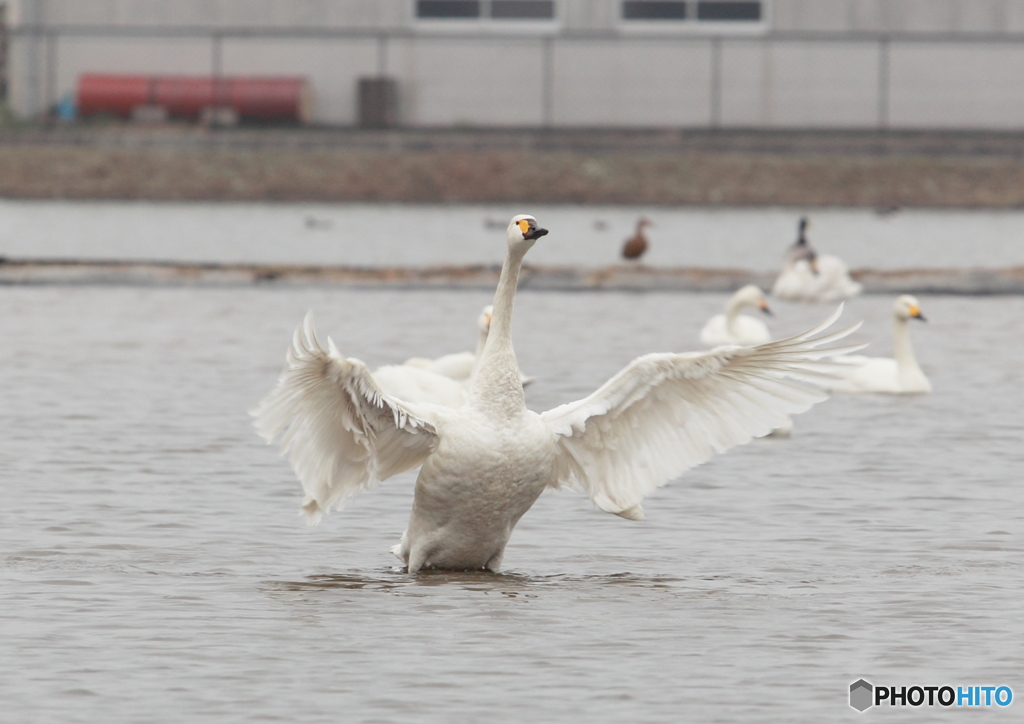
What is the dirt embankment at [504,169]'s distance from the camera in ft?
125

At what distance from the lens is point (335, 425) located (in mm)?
8141

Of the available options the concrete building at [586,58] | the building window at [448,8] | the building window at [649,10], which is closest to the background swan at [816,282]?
the concrete building at [586,58]

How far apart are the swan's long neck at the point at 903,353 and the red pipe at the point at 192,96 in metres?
27.5

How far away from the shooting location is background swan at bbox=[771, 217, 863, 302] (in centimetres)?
2170

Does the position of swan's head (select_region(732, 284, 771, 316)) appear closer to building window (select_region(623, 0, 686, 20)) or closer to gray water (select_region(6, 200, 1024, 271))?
gray water (select_region(6, 200, 1024, 271))

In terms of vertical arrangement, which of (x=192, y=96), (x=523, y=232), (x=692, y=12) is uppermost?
(x=692, y=12)

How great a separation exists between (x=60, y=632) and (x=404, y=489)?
12.7 ft

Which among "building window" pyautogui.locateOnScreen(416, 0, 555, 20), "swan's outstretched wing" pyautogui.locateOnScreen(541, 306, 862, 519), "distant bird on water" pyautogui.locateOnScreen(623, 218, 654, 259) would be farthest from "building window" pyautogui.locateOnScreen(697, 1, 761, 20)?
"swan's outstretched wing" pyautogui.locateOnScreen(541, 306, 862, 519)

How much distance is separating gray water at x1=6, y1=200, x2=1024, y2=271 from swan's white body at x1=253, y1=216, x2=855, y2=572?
17585mm

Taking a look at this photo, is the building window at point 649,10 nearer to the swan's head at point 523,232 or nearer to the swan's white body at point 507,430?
the swan's white body at point 507,430

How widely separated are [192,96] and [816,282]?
73.3 ft

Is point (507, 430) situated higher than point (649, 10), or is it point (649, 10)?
point (649, 10)

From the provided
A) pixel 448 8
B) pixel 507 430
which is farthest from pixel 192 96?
pixel 507 430

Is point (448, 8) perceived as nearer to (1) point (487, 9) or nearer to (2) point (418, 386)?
(1) point (487, 9)
